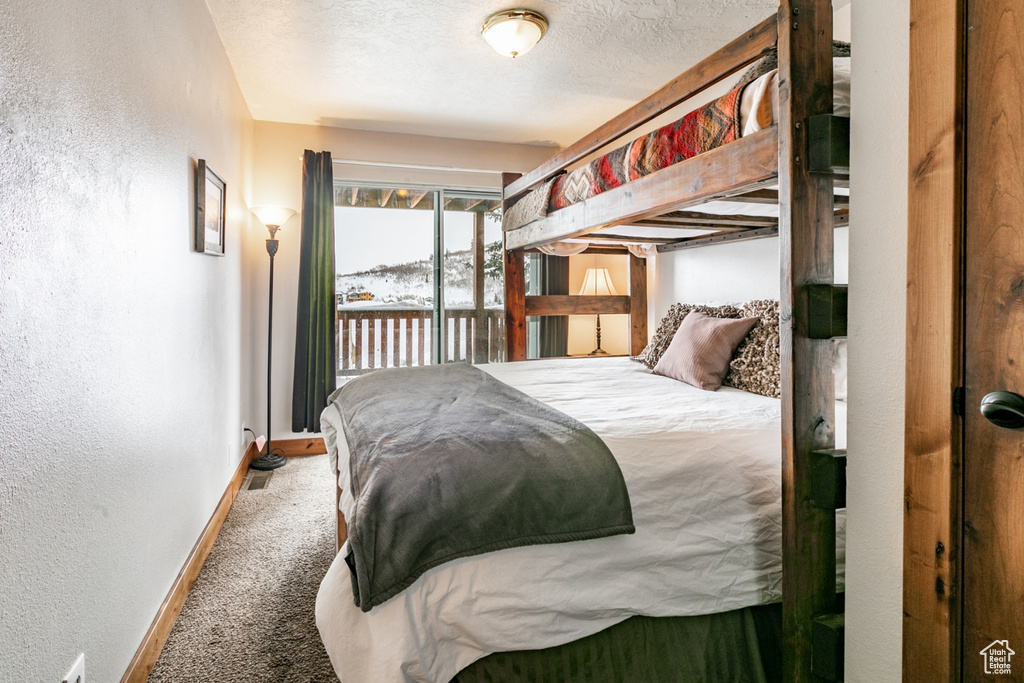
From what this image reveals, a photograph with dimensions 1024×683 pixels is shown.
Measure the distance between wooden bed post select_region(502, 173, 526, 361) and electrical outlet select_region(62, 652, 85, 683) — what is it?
283cm

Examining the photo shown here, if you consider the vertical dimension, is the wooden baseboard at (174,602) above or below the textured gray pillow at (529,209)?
below

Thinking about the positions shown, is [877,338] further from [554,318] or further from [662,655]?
[554,318]

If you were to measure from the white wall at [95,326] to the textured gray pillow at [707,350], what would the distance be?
198cm

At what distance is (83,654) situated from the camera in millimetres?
1178

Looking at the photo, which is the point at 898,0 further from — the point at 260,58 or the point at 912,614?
the point at 260,58

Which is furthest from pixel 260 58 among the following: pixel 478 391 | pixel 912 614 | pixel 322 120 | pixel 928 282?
pixel 912 614

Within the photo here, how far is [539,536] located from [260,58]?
287 centimetres

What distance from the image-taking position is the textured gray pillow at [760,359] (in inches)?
82.6

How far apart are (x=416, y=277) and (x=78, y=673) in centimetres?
342

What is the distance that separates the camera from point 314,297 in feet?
12.7

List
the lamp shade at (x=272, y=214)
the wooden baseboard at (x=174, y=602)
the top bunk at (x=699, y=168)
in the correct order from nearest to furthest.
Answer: the top bunk at (x=699, y=168), the wooden baseboard at (x=174, y=602), the lamp shade at (x=272, y=214)

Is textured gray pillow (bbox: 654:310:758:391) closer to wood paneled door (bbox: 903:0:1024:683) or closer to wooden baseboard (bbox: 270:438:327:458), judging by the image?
wood paneled door (bbox: 903:0:1024:683)

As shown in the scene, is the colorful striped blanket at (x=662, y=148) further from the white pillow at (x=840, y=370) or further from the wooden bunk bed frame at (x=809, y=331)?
the white pillow at (x=840, y=370)

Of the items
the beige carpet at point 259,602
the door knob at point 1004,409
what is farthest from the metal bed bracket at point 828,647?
the beige carpet at point 259,602
